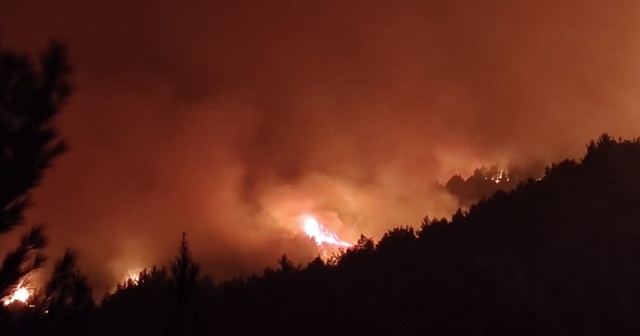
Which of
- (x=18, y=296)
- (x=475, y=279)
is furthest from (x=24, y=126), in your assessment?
(x=475, y=279)

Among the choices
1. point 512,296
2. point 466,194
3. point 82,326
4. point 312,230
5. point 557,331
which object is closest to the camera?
point 82,326

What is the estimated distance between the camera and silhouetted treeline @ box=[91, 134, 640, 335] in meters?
13.0

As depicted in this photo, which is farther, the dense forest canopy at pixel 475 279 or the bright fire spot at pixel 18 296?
the dense forest canopy at pixel 475 279

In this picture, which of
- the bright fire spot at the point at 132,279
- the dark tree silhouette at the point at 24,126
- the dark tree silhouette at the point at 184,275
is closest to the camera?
the dark tree silhouette at the point at 24,126

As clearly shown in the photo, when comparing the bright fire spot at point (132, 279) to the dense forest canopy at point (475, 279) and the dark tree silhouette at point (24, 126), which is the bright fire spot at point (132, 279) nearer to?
the dense forest canopy at point (475, 279)

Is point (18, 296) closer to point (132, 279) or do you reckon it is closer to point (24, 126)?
point (24, 126)

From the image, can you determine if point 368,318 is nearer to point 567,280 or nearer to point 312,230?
point 567,280

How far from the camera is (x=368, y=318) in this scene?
14.4 meters

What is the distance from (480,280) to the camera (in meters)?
14.2

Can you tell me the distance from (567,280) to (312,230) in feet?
31.4

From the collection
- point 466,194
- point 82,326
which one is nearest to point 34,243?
point 82,326

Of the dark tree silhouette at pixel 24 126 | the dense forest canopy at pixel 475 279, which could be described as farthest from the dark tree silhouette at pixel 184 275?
the dark tree silhouette at pixel 24 126

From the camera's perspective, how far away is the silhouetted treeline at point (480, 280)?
12992 mm

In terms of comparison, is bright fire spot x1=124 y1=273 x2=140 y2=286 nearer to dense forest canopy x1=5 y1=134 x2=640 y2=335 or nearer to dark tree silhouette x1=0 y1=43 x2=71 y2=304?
dense forest canopy x1=5 y1=134 x2=640 y2=335
